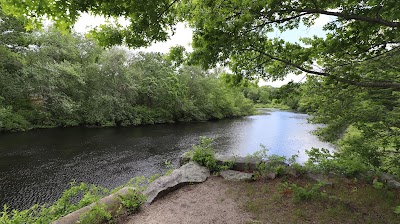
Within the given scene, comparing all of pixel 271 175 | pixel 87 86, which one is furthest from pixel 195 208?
pixel 87 86

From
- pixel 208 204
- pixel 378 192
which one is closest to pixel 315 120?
pixel 378 192

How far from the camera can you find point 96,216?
4152 millimetres

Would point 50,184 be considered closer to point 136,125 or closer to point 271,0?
point 271,0

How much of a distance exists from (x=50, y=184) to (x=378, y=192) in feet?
38.3

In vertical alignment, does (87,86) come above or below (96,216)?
above

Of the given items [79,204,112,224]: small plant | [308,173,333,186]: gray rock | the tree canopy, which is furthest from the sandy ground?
the tree canopy

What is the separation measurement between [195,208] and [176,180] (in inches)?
49.8

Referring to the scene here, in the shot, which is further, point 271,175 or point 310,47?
point 271,175

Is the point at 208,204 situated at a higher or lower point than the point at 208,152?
lower

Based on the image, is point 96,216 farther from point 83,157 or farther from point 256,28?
point 83,157

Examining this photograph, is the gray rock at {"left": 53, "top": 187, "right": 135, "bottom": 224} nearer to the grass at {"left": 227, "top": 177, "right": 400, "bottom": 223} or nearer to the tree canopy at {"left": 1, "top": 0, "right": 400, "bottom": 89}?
the grass at {"left": 227, "top": 177, "right": 400, "bottom": 223}

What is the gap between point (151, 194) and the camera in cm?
518

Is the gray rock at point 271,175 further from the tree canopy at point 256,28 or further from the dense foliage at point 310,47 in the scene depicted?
the tree canopy at point 256,28

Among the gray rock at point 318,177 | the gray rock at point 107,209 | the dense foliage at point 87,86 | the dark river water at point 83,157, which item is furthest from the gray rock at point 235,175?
the dense foliage at point 87,86
